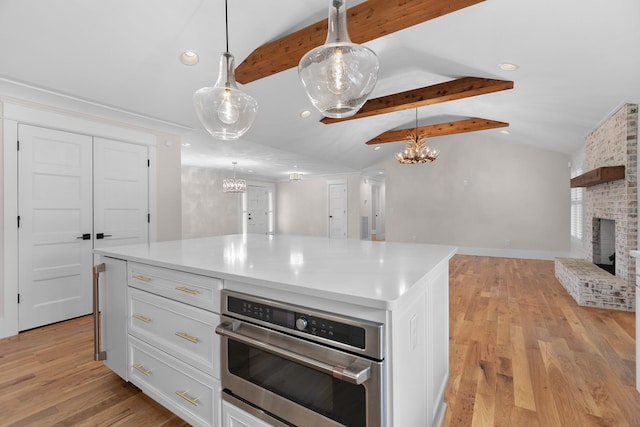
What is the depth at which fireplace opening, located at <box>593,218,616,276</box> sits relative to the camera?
4.52 meters

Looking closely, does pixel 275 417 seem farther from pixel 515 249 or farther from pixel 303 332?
pixel 515 249

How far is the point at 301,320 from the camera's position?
1.06 m

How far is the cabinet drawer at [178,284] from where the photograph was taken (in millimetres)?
1367

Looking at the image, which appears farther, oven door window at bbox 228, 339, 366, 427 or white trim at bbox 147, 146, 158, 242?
white trim at bbox 147, 146, 158, 242

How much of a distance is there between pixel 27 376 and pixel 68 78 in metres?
2.55

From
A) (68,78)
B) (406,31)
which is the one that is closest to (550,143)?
(406,31)

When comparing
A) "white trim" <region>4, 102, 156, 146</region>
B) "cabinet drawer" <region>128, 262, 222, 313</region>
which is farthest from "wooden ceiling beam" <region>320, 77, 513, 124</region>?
"cabinet drawer" <region>128, 262, 222, 313</region>

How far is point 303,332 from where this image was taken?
3.51 ft

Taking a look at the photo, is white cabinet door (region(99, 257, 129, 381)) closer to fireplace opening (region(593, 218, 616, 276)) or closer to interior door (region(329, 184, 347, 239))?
fireplace opening (region(593, 218, 616, 276))

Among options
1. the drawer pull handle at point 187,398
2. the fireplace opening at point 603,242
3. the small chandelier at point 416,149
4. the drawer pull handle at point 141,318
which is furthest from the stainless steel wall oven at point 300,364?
the small chandelier at point 416,149

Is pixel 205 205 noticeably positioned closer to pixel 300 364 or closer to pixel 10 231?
pixel 10 231

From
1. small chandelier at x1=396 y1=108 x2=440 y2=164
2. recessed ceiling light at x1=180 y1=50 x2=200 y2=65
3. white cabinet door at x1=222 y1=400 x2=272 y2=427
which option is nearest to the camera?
white cabinet door at x1=222 y1=400 x2=272 y2=427

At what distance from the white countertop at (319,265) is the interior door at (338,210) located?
7.92 meters

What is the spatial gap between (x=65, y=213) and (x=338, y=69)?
11.0 ft
